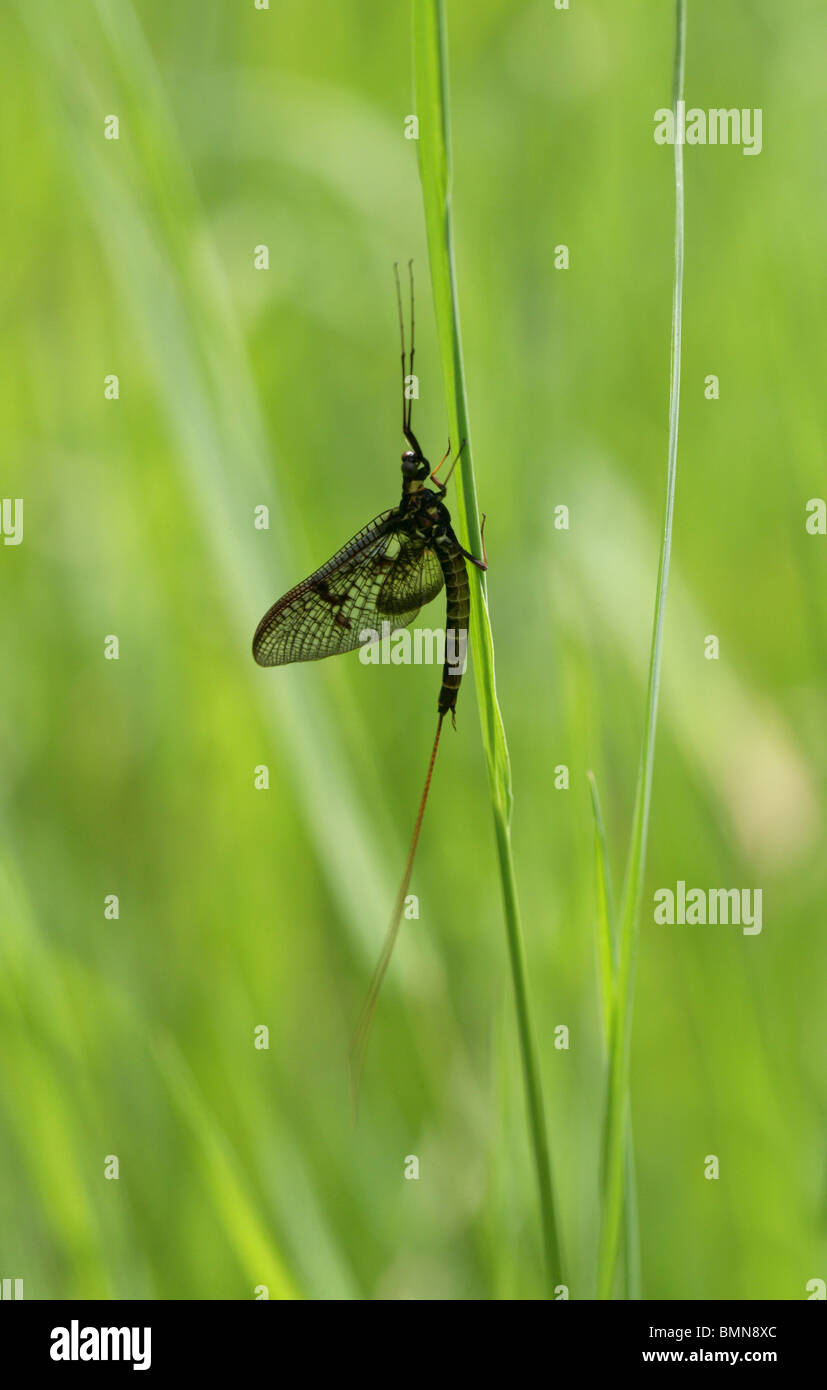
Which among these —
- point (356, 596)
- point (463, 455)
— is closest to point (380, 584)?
point (356, 596)

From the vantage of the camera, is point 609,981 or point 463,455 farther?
point 609,981

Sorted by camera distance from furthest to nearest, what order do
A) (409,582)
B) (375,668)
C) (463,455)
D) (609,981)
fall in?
(375,668) → (409,582) → (609,981) → (463,455)

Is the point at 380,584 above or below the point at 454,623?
above

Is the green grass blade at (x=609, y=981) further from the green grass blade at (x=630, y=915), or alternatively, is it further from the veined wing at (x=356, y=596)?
the veined wing at (x=356, y=596)

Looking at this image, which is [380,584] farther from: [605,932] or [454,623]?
[605,932]

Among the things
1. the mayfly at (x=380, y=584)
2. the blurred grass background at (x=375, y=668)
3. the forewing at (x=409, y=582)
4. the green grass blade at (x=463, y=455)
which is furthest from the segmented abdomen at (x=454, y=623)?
the green grass blade at (x=463, y=455)
